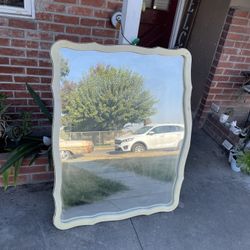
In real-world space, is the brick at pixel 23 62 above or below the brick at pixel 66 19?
below

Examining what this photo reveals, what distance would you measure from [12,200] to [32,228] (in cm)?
30

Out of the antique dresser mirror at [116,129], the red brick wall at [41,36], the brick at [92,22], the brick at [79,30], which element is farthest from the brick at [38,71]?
the antique dresser mirror at [116,129]

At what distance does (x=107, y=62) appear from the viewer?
154cm

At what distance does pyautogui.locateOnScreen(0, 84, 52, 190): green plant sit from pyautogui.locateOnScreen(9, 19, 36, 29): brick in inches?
17.8

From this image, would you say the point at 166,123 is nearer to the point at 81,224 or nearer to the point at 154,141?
the point at 154,141

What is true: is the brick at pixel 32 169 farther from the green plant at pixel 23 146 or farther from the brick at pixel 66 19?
the brick at pixel 66 19

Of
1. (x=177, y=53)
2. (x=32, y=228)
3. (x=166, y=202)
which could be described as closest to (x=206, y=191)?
(x=166, y=202)

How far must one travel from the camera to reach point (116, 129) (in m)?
1.64

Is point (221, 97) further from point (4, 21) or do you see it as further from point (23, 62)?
point (4, 21)

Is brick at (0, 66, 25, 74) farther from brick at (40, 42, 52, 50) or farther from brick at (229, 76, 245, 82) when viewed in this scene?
brick at (229, 76, 245, 82)

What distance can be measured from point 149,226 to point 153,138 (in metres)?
0.62

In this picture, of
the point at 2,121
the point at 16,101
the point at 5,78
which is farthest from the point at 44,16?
the point at 2,121

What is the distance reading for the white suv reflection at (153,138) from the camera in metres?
1.69

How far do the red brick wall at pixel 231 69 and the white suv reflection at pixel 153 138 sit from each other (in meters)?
1.43
